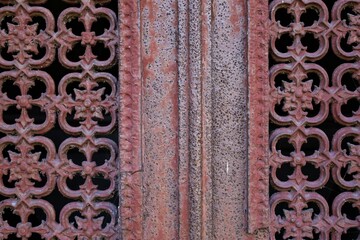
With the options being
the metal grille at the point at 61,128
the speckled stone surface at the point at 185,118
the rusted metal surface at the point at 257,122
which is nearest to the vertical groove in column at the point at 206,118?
the speckled stone surface at the point at 185,118

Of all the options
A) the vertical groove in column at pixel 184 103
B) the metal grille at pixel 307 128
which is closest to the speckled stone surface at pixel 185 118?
the vertical groove in column at pixel 184 103

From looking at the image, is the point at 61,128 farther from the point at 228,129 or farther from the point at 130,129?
the point at 228,129

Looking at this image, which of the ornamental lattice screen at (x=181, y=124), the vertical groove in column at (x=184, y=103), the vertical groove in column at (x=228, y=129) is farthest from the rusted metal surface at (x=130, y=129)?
the vertical groove in column at (x=228, y=129)

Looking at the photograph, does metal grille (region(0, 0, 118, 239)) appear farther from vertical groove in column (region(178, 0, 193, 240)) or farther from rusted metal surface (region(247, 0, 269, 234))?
rusted metal surface (region(247, 0, 269, 234))

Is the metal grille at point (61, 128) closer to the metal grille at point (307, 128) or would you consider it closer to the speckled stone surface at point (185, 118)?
the speckled stone surface at point (185, 118)

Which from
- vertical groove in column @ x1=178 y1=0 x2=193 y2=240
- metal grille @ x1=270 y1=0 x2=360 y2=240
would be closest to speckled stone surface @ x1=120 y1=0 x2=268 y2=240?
vertical groove in column @ x1=178 y1=0 x2=193 y2=240

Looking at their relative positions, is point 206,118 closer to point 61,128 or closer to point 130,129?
point 130,129

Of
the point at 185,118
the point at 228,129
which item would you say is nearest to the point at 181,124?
the point at 185,118

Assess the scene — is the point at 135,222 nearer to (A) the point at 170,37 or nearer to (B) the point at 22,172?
(B) the point at 22,172

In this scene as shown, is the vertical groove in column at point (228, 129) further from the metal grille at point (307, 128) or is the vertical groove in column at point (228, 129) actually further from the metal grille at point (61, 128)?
the metal grille at point (61, 128)

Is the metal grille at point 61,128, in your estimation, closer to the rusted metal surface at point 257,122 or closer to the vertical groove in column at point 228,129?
the vertical groove in column at point 228,129

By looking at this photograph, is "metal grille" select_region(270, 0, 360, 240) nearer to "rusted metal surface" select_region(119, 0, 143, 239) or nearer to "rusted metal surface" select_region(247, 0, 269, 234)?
"rusted metal surface" select_region(247, 0, 269, 234)

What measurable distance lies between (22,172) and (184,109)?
590 millimetres

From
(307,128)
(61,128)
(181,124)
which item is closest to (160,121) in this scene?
(181,124)
